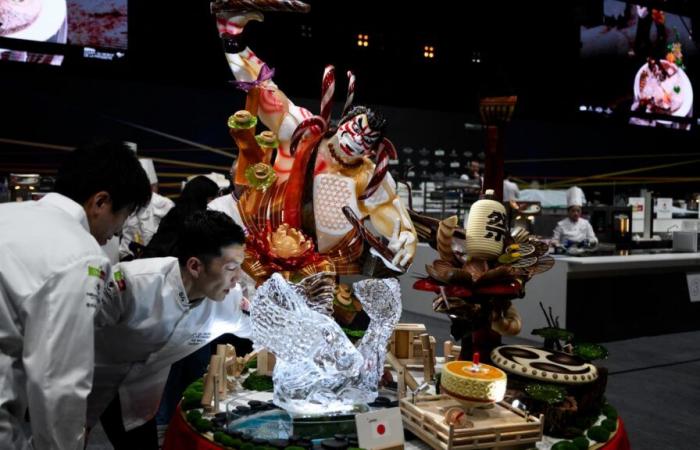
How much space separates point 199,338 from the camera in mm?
1725

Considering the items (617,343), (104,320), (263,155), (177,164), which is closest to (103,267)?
(104,320)

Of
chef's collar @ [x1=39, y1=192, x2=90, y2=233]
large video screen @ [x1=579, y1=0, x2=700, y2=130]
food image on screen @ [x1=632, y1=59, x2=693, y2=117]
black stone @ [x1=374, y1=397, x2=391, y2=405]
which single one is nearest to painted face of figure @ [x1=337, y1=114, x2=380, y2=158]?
black stone @ [x1=374, y1=397, x2=391, y2=405]

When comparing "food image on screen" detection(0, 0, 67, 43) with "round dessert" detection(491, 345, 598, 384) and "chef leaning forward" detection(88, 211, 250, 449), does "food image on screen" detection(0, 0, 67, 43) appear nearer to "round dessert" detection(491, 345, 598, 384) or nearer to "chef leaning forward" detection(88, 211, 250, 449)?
"chef leaning forward" detection(88, 211, 250, 449)

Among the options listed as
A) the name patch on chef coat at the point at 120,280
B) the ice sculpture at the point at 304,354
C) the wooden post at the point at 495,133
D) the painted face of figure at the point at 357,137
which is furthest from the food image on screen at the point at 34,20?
the ice sculpture at the point at 304,354

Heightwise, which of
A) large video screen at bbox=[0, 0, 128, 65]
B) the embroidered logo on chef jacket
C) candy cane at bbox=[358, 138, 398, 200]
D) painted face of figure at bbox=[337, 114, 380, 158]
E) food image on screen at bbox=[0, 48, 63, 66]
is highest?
large video screen at bbox=[0, 0, 128, 65]

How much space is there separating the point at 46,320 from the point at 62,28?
4.45m

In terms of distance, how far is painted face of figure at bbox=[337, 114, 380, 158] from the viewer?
2.07 m

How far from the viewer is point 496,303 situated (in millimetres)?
1755

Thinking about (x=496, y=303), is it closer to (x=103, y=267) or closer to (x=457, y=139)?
(x=103, y=267)

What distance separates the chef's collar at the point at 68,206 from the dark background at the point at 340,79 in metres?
3.70

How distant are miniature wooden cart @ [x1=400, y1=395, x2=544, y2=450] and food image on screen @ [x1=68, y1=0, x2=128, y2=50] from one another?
4562 millimetres

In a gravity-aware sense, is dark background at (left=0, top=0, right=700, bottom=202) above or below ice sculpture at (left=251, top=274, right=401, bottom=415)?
above

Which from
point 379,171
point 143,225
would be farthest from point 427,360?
point 143,225

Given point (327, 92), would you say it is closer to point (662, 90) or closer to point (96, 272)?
point (96, 272)
